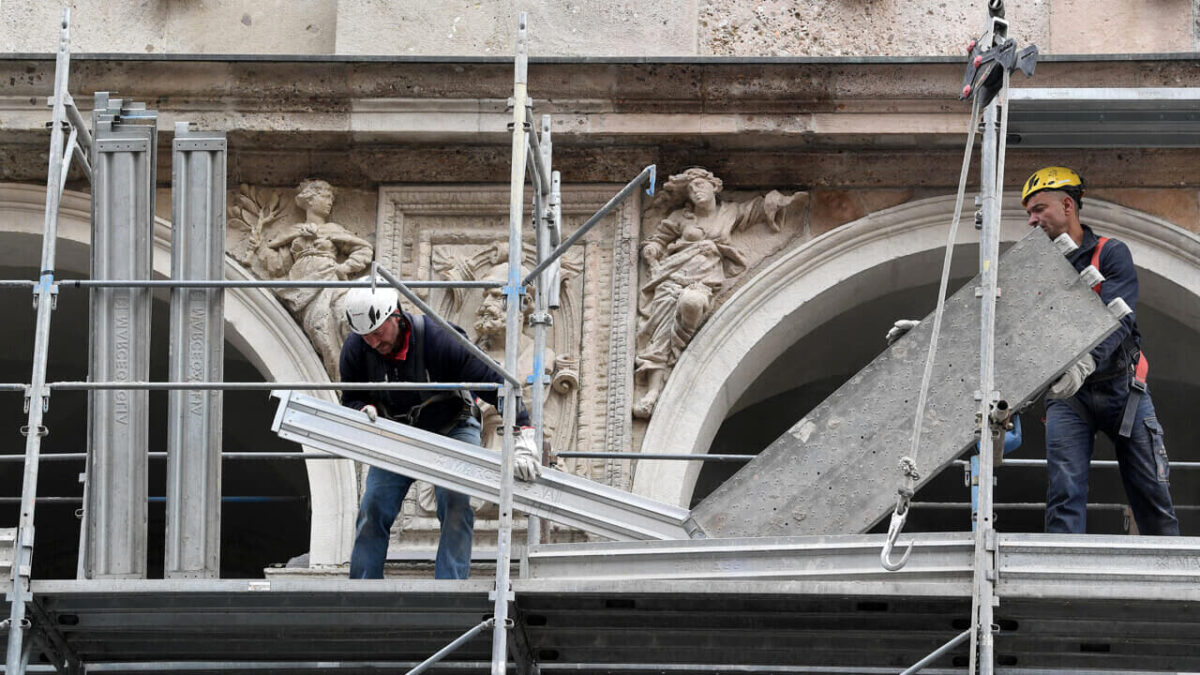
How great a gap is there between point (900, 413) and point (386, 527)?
215cm

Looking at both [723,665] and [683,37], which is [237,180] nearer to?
[683,37]

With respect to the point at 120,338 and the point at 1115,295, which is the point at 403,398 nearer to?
the point at 120,338

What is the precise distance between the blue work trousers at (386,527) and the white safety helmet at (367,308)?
62 centimetres

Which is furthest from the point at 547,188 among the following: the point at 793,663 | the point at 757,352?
the point at 793,663

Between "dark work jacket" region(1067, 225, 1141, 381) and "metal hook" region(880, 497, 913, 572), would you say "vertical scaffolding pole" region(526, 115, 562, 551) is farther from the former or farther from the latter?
"dark work jacket" region(1067, 225, 1141, 381)

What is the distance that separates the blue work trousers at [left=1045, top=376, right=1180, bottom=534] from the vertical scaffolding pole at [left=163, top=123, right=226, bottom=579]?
3320mm

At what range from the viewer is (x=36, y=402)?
1084 cm

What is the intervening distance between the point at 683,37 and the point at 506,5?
878mm

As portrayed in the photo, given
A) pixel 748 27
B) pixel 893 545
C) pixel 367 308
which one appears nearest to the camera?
pixel 893 545

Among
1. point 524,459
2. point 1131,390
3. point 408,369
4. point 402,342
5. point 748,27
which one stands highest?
point 748,27

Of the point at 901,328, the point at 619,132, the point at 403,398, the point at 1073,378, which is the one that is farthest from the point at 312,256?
the point at 1073,378

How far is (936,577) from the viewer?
33.7 ft

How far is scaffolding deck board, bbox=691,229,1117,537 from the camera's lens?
10820 mm

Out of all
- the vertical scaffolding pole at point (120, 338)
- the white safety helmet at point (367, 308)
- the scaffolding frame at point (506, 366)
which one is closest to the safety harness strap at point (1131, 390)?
the scaffolding frame at point (506, 366)
